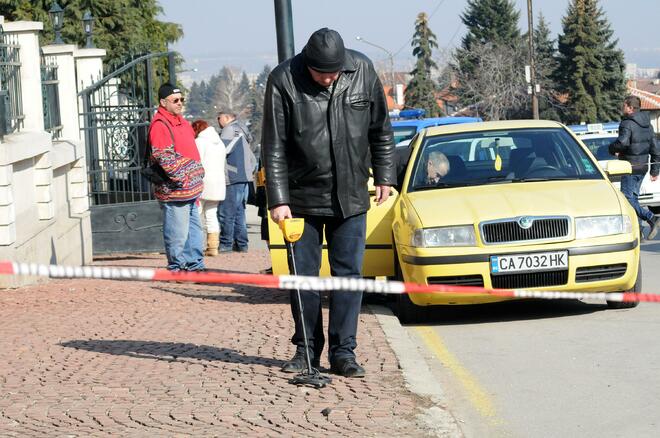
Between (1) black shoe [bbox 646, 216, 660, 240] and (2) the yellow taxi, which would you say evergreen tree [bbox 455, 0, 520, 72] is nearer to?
(1) black shoe [bbox 646, 216, 660, 240]

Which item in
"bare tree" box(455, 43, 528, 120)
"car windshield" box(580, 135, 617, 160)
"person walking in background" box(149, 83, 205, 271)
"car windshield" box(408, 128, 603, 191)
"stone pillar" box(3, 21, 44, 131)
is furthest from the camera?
"bare tree" box(455, 43, 528, 120)

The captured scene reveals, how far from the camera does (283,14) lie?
1208 centimetres

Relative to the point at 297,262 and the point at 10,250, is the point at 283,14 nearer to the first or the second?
the point at 10,250

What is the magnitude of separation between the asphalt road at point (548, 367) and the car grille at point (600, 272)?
0.33 m

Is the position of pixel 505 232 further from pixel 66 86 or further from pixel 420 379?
pixel 66 86

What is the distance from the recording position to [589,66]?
323 ft

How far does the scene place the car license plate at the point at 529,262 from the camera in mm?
9570

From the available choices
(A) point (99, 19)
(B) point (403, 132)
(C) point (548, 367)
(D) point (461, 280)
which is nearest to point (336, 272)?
(C) point (548, 367)

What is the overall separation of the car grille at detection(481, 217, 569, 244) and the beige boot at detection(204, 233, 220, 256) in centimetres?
800

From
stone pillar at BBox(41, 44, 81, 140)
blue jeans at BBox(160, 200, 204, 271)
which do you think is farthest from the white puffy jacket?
blue jeans at BBox(160, 200, 204, 271)

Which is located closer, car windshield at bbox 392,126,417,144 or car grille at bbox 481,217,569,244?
car grille at bbox 481,217,569,244

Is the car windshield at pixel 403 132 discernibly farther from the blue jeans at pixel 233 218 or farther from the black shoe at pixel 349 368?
the black shoe at pixel 349 368

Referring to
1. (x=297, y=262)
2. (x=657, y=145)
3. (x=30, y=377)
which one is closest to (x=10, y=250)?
(x=30, y=377)

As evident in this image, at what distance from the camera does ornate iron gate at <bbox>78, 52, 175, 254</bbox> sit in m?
18.4
